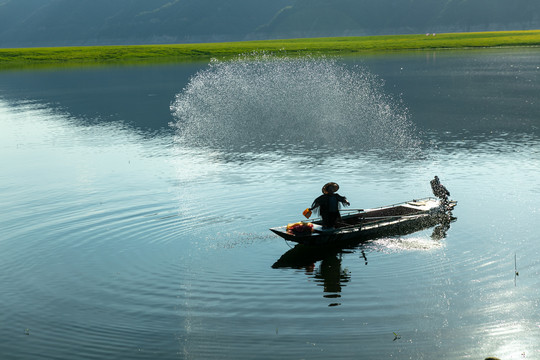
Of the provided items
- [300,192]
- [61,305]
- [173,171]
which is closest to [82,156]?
[173,171]

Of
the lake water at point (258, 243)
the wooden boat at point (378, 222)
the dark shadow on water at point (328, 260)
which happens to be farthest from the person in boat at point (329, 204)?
the lake water at point (258, 243)

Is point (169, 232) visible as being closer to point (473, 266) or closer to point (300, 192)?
point (300, 192)

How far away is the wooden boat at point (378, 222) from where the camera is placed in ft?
85.9

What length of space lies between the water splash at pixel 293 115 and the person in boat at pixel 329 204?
21.4 meters

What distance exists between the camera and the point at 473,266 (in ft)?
77.9

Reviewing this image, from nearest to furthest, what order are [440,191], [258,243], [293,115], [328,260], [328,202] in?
1. [328,260]
2. [328,202]
3. [258,243]
4. [440,191]
5. [293,115]

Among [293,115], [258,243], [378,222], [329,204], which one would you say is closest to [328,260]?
[329,204]

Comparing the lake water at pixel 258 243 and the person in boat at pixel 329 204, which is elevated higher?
the person in boat at pixel 329 204

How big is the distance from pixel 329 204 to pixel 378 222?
247 centimetres

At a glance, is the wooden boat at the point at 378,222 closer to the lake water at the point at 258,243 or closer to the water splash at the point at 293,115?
the lake water at the point at 258,243

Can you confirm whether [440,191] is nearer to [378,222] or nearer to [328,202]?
[378,222]

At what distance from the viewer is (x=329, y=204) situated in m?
27.2

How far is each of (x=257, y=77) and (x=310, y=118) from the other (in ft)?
138

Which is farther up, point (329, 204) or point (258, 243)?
point (329, 204)
